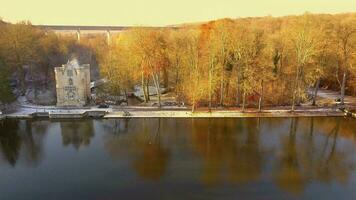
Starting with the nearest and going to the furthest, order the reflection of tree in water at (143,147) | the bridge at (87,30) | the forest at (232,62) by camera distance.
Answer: the reflection of tree in water at (143,147), the forest at (232,62), the bridge at (87,30)

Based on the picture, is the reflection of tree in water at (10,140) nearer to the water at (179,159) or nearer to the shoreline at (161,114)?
the water at (179,159)

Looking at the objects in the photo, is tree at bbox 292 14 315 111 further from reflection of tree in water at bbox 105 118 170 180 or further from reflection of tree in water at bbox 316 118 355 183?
reflection of tree in water at bbox 105 118 170 180

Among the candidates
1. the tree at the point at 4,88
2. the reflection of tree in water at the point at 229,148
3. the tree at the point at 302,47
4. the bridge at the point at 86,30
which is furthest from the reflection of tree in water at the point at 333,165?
the bridge at the point at 86,30

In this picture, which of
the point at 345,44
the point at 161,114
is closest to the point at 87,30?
the point at 161,114

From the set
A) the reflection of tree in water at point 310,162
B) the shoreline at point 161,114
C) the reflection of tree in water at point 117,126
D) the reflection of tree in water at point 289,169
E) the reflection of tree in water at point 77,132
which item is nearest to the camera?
the reflection of tree in water at point 289,169

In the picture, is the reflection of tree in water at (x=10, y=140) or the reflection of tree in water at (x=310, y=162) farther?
the reflection of tree in water at (x=10, y=140)

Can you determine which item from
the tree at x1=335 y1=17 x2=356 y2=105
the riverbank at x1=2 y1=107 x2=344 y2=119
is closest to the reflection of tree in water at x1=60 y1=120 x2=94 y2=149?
the riverbank at x1=2 y1=107 x2=344 y2=119

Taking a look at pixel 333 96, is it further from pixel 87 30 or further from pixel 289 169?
pixel 87 30
